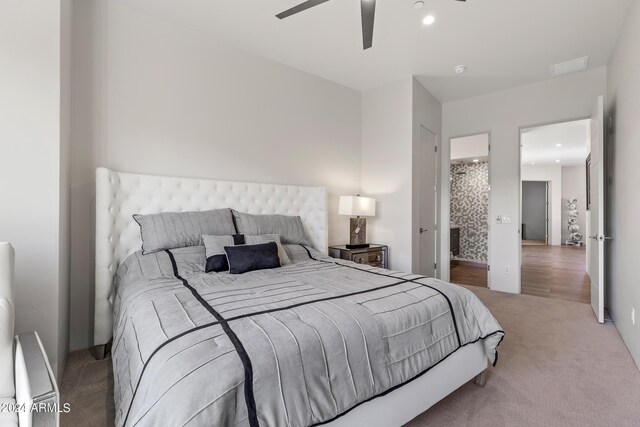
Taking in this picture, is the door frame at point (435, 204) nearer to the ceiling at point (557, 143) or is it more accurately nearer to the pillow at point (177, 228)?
the ceiling at point (557, 143)

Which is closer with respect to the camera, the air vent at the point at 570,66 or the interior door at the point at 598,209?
the interior door at the point at 598,209

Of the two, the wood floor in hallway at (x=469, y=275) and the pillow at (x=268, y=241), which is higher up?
the pillow at (x=268, y=241)

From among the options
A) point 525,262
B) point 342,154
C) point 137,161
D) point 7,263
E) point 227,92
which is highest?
point 227,92

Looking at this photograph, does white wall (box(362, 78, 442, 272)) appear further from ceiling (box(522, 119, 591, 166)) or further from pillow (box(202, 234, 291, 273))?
ceiling (box(522, 119, 591, 166))

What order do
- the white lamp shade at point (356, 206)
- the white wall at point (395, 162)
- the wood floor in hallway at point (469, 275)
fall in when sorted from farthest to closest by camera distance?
1. the wood floor in hallway at point (469, 275)
2. the white wall at point (395, 162)
3. the white lamp shade at point (356, 206)

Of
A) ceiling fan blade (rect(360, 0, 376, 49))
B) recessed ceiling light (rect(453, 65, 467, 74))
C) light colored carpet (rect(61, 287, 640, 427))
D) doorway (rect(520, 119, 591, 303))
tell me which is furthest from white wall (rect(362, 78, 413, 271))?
doorway (rect(520, 119, 591, 303))

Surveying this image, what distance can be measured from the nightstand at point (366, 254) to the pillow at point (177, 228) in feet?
4.73

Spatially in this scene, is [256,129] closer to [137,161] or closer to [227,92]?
[227,92]

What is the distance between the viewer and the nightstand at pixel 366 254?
3719 mm

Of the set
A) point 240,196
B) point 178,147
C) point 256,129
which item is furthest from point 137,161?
point 256,129

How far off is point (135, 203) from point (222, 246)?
835mm

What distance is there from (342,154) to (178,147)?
215 cm

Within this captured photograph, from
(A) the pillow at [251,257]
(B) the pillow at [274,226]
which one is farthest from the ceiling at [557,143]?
(A) the pillow at [251,257]

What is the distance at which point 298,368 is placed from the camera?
117cm
